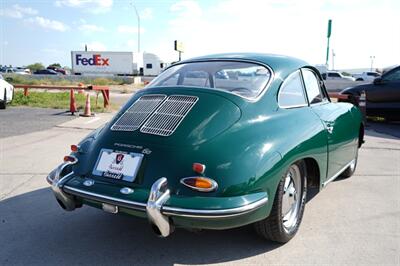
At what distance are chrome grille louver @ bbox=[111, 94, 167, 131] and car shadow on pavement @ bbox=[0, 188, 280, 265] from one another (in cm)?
78

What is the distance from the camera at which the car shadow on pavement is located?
309cm

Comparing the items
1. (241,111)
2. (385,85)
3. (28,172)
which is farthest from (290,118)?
(385,85)

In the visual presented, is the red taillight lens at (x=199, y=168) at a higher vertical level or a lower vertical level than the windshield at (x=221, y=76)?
lower

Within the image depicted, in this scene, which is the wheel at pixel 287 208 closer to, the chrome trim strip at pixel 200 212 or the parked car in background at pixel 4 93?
the chrome trim strip at pixel 200 212

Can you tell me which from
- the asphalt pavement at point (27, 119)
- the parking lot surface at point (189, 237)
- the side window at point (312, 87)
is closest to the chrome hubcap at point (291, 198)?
the parking lot surface at point (189, 237)

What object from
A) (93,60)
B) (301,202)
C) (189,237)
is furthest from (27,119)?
(93,60)

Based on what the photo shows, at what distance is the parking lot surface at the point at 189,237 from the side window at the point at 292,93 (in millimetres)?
1187

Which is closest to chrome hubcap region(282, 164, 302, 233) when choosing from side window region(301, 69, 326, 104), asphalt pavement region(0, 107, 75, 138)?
side window region(301, 69, 326, 104)

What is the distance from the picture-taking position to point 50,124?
9.61 metres

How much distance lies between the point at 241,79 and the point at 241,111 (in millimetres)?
649

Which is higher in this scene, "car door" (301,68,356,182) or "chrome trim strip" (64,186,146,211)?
"car door" (301,68,356,182)

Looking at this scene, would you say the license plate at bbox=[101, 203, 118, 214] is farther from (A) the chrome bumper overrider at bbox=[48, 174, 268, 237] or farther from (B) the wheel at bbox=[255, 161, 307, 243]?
(B) the wheel at bbox=[255, 161, 307, 243]

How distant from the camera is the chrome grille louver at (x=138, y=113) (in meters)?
3.29

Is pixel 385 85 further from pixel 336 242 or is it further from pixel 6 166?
pixel 6 166
